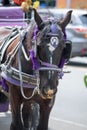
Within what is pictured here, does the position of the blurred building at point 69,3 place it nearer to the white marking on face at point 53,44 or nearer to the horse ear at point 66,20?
the horse ear at point 66,20

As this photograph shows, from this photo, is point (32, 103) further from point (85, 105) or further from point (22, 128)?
point (85, 105)

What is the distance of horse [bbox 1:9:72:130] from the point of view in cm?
499

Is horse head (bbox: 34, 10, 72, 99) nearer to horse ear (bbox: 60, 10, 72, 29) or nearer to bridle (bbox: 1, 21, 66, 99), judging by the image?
bridle (bbox: 1, 21, 66, 99)

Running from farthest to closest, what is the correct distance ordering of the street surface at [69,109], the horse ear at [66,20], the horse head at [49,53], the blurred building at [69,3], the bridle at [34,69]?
the blurred building at [69,3]
the street surface at [69,109]
the horse ear at [66,20]
the bridle at [34,69]
the horse head at [49,53]

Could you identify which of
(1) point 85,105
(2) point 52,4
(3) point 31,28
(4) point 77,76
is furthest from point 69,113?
(2) point 52,4

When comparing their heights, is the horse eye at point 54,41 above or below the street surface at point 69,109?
above

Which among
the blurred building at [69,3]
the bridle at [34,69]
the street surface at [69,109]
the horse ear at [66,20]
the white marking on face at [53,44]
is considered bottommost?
the blurred building at [69,3]

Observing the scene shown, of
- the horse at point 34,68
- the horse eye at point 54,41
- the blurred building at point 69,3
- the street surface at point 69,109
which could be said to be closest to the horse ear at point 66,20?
the horse at point 34,68

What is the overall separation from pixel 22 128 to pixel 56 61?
3.82ft

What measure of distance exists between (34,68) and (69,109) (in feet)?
13.5

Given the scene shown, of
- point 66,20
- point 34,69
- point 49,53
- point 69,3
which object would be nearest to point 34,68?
point 34,69

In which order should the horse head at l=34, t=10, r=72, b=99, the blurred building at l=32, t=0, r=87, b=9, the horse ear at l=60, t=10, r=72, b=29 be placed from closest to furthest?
the horse head at l=34, t=10, r=72, b=99 → the horse ear at l=60, t=10, r=72, b=29 → the blurred building at l=32, t=0, r=87, b=9

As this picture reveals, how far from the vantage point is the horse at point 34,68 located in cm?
499

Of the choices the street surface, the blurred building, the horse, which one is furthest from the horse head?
the blurred building
